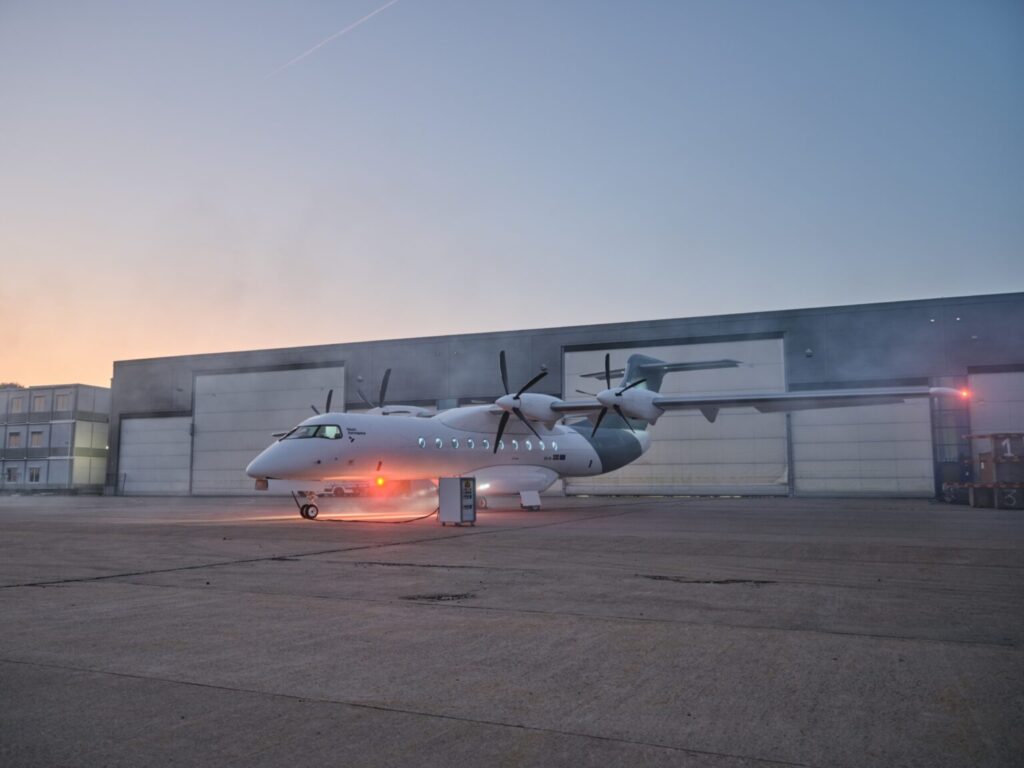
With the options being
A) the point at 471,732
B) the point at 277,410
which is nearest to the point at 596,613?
the point at 471,732

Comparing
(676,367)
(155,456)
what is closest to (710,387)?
(676,367)

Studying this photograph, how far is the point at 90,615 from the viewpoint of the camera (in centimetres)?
685

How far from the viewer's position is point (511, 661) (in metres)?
5.25

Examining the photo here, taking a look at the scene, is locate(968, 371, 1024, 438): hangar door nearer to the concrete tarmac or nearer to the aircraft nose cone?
the concrete tarmac

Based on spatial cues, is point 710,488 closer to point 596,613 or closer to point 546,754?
point 596,613

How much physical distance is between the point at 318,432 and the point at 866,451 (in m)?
26.1

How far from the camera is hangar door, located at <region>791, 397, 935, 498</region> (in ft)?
111

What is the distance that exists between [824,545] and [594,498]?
26056mm

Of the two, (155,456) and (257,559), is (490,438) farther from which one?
(155,456)

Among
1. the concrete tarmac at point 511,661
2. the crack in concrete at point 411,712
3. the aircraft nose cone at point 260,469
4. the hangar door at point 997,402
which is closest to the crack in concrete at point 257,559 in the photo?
the concrete tarmac at point 511,661

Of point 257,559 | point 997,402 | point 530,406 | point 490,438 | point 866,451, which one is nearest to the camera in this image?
point 257,559

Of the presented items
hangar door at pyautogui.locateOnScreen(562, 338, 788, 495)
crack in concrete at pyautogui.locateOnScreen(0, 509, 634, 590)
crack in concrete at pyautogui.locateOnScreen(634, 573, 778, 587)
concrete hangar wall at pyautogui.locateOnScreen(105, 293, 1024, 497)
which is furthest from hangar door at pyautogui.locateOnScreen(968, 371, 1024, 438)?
crack in concrete at pyautogui.locateOnScreen(634, 573, 778, 587)

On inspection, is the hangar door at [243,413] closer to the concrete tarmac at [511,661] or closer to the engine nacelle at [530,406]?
the engine nacelle at [530,406]

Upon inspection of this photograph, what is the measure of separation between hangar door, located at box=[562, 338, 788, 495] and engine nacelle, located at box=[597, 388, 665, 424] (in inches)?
437
